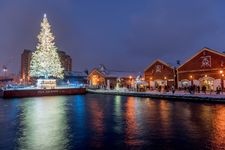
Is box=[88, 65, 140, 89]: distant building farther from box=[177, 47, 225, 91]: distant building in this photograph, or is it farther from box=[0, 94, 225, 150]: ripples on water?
box=[0, 94, 225, 150]: ripples on water

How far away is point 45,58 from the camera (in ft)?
194

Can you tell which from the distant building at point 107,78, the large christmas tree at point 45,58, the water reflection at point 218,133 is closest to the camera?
the water reflection at point 218,133

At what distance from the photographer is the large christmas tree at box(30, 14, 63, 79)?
58875 millimetres

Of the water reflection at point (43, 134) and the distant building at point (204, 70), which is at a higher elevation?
the distant building at point (204, 70)

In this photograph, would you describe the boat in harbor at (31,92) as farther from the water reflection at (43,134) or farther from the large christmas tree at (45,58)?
the water reflection at (43,134)

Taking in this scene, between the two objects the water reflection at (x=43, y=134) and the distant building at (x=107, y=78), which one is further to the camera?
the distant building at (x=107, y=78)

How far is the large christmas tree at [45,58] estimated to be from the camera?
58875 millimetres

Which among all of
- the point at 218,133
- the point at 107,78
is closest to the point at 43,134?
the point at 218,133

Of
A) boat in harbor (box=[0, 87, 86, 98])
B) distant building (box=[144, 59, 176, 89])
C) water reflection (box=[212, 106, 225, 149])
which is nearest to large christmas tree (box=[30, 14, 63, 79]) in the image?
boat in harbor (box=[0, 87, 86, 98])

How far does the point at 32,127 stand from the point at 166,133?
332 inches

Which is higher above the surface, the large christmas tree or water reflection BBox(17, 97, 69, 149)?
the large christmas tree

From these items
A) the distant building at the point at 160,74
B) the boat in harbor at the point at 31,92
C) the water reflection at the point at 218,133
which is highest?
the distant building at the point at 160,74

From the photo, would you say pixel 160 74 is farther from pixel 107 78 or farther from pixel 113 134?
pixel 113 134

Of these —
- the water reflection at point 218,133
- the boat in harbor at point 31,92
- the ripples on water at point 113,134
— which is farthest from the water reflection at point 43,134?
the boat in harbor at point 31,92
